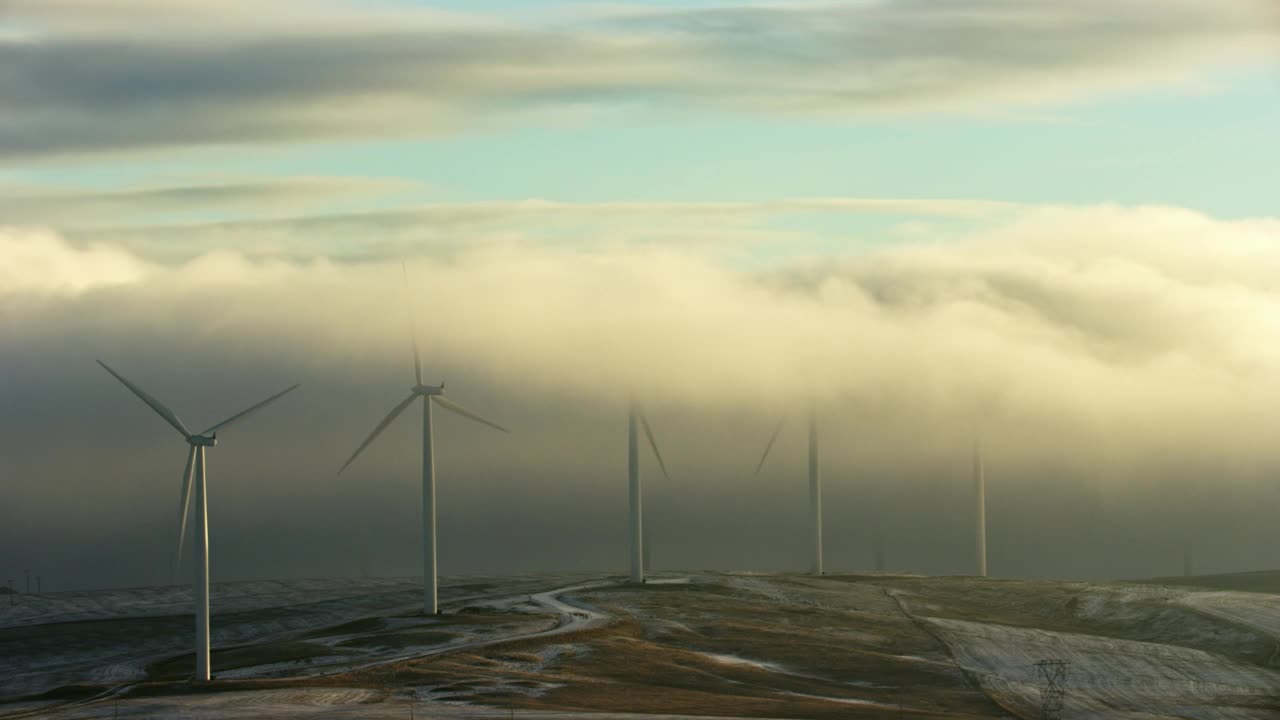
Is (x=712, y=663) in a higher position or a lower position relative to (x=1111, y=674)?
higher

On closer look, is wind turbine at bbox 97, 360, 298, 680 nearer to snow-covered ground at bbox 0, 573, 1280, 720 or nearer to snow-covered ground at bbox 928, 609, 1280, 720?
snow-covered ground at bbox 0, 573, 1280, 720

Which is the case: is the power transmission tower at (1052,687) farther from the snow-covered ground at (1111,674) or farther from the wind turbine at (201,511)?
the wind turbine at (201,511)

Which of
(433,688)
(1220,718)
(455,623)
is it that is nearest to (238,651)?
(455,623)

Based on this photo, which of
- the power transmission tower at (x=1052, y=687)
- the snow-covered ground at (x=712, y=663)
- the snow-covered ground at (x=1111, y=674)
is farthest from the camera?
the snow-covered ground at (x=1111, y=674)

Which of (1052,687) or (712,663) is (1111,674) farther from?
(712,663)

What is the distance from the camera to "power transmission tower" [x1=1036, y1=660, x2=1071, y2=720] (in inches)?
5379

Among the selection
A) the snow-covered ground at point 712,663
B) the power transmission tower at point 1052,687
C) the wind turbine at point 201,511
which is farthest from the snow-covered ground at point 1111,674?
the wind turbine at point 201,511

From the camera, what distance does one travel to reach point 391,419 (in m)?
194

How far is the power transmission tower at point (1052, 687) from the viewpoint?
137 meters

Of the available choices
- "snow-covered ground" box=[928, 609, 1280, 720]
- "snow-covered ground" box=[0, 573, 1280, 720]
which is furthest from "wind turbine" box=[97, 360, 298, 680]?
"snow-covered ground" box=[928, 609, 1280, 720]

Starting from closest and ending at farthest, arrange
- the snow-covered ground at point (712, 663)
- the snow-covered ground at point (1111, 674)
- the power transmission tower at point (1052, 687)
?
the snow-covered ground at point (712, 663), the power transmission tower at point (1052, 687), the snow-covered ground at point (1111, 674)

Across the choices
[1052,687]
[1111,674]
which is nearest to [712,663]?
[1052,687]

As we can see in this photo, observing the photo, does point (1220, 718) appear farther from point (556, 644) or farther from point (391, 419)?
point (391, 419)

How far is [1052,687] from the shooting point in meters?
149
